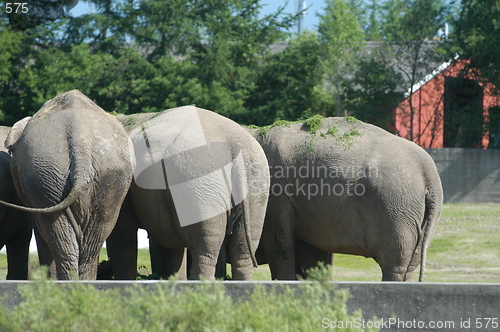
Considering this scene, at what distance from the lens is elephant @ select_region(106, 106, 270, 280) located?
773 centimetres

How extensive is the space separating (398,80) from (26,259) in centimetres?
1992

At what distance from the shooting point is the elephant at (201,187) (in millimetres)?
7730

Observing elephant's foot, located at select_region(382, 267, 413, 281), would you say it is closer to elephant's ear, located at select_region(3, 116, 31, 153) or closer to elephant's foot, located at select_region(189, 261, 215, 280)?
elephant's foot, located at select_region(189, 261, 215, 280)

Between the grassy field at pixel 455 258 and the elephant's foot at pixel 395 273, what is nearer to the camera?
the elephant's foot at pixel 395 273

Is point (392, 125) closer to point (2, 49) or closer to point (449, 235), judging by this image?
point (449, 235)

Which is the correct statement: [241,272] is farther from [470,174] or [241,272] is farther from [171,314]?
[470,174]

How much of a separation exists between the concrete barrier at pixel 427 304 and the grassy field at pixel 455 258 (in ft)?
17.6

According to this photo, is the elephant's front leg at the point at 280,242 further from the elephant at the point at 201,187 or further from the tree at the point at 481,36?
the tree at the point at 481,36

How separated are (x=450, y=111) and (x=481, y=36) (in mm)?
3498

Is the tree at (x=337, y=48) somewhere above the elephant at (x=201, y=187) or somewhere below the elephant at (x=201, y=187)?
above

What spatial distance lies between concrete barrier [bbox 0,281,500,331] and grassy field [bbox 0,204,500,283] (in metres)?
5.36

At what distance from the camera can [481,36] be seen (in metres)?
25.3

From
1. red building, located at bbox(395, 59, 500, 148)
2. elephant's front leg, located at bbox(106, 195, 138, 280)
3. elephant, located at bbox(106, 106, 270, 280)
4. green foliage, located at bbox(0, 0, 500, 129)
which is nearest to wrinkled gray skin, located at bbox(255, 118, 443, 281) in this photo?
elephant, located at bbox(106, 106, 270, 280)

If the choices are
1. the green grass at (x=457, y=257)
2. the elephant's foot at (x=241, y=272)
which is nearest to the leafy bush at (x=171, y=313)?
the elephant's foot at (x=241, y=272)
